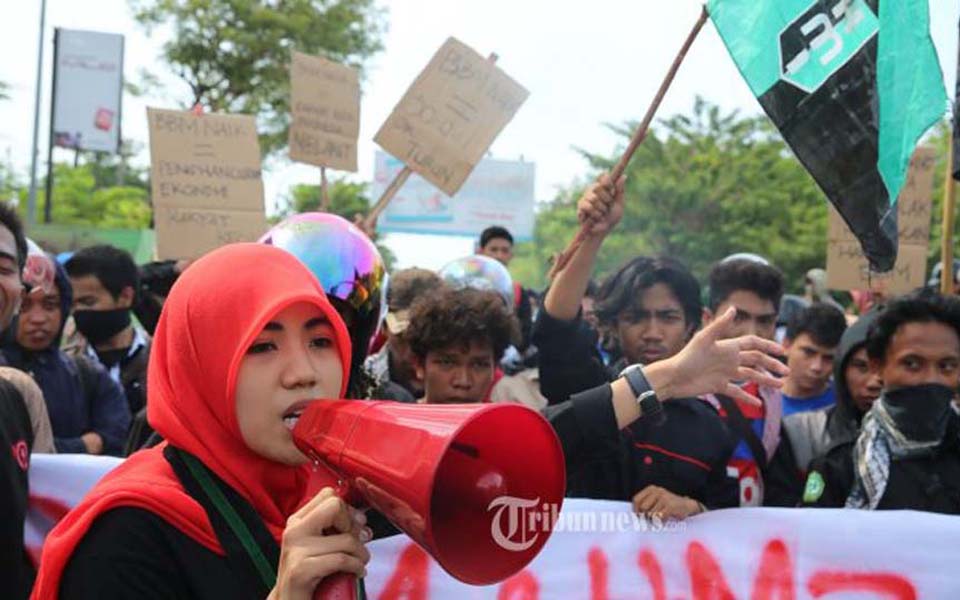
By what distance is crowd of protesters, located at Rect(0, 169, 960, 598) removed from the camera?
1.66m

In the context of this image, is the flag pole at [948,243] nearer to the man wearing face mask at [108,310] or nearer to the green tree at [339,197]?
the man wearing face mask at [108,310]

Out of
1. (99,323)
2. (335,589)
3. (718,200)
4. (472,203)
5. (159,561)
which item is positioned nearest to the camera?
(335,589)

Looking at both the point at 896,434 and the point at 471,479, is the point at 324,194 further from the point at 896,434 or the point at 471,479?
the point at 471,479

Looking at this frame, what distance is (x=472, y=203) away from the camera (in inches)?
780

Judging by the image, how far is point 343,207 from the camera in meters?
37.4

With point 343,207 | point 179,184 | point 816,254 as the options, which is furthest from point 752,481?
point 343,207

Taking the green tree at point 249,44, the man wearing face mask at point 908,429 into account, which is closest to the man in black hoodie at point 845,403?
the man wearing face mask at point 908,429

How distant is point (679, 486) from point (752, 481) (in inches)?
16.1

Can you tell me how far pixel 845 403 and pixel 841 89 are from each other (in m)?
1.38

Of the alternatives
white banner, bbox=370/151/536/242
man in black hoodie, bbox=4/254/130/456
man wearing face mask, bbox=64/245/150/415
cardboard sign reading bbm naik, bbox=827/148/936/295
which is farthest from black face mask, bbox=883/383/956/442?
white banner, bbox=370/151/536/242

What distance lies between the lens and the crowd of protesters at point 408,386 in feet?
5.45

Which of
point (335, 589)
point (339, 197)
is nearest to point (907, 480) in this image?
point (335, 589)

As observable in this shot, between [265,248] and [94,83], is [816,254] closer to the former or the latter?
[94,83]

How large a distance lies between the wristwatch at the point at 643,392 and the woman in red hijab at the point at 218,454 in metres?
0.81
